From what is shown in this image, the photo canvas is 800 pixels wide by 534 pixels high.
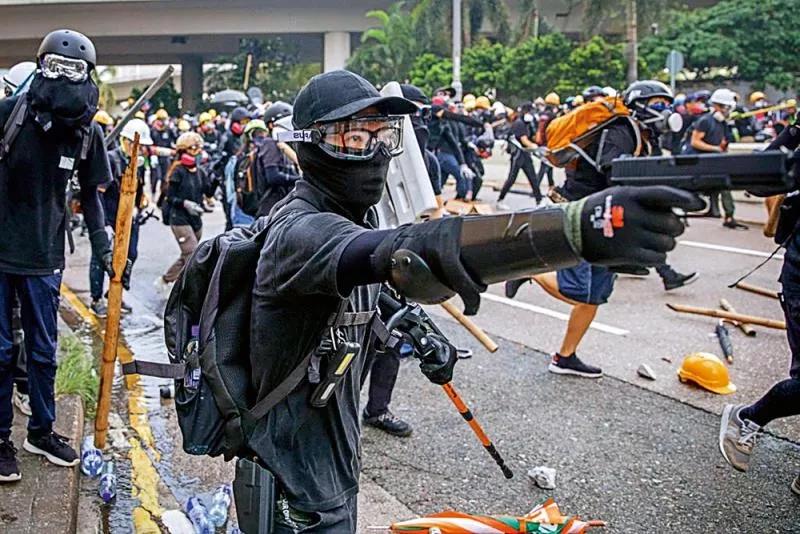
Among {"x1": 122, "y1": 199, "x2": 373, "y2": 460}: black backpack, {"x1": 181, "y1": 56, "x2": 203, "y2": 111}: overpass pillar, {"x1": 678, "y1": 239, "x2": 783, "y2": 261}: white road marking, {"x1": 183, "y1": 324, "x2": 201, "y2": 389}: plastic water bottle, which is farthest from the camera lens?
{"x1": 181, "y1": 56, "x2": 203, "y2": 111}: overpass pillar

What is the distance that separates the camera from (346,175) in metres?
2.40

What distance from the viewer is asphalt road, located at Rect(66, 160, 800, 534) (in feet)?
14.5

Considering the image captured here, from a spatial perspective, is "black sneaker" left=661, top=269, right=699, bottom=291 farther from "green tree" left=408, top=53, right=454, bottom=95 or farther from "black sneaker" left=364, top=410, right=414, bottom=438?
"green tree" left=408, top=53, right=454, bottom=95

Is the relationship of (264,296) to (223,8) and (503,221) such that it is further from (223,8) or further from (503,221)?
(223,8)

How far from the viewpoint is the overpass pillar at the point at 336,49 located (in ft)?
143

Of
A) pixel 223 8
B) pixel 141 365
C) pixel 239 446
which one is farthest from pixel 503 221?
pixel 223 8

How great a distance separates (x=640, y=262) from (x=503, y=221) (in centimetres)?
29

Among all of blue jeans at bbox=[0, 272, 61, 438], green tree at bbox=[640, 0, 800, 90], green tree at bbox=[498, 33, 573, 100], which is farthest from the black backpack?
green tree at bbox=[640, 0, 800, 90]

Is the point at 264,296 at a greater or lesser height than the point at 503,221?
lesser

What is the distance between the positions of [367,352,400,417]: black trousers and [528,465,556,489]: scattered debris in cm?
103

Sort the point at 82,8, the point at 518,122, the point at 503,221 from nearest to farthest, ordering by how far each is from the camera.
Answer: the point at 503,221 < the point at 518,122 < the point at 82,8

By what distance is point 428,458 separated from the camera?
5000mm

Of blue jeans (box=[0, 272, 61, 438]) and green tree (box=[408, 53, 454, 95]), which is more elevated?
green tree (box=[408, 53, 454, 95])

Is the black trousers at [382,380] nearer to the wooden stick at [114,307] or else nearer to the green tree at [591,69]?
the wooden stick at [114,307]
